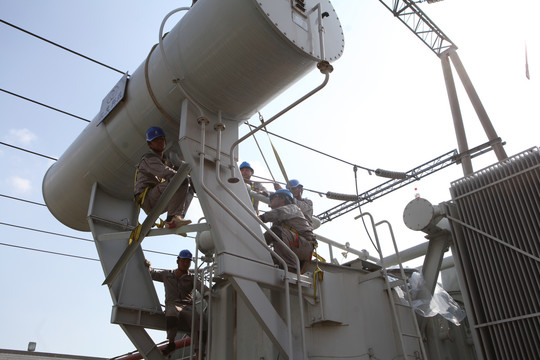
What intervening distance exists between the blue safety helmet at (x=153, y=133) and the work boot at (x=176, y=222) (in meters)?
0.89

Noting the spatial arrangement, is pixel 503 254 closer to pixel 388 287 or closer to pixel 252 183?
pixel 388 287

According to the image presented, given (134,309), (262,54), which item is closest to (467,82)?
(262,54)

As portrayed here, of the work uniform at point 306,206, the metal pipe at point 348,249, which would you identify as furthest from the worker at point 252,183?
the metal pipe at point 348,249

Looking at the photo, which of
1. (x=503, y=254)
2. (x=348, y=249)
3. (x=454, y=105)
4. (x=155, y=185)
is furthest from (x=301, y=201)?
(x=454, y=105)

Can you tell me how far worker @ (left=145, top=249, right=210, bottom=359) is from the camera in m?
5.46

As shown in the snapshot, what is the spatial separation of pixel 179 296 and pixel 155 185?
1.83 meters

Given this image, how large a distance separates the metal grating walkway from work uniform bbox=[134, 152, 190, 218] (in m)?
3.17

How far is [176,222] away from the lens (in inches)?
185

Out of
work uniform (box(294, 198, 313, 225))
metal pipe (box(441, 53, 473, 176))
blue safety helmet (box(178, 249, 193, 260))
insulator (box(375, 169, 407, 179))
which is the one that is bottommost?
blue safety helmet (box(178, 249, 193, 260))

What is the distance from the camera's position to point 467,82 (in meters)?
13.2

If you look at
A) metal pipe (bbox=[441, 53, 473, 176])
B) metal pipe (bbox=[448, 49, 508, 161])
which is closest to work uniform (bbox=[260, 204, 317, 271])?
metal pipe (bbox=[441, 53, 473, 176])

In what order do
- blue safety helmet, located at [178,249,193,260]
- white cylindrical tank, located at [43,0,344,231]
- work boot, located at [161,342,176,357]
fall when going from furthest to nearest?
blue safety helmet, located at [178,249,193,260] → work boot, located at [161,342,176,357] → white cylindrical tank, located at [43,0,344,231]

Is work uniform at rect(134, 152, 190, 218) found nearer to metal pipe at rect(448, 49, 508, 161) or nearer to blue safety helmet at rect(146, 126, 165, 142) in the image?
blue safety helmet at rect(146, 126, 165, 142)

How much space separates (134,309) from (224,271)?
2175 millimetres
